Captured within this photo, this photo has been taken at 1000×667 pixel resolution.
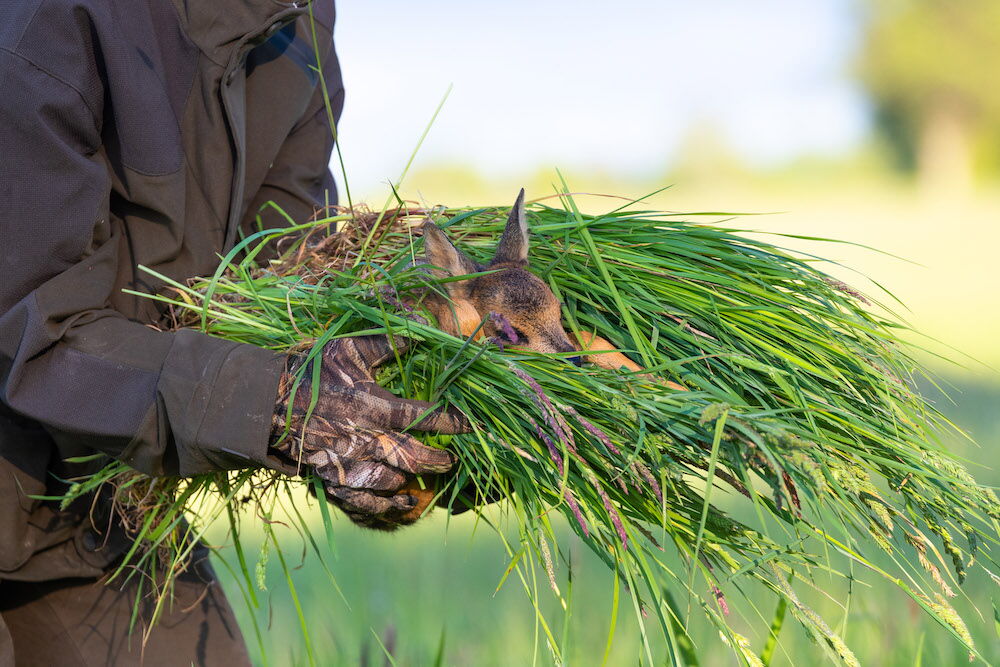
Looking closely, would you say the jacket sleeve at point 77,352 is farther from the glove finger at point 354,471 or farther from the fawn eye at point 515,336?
the fawn eye at point 515,336

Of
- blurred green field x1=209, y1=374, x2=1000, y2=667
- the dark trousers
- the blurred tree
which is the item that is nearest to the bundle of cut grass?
the dark trousers

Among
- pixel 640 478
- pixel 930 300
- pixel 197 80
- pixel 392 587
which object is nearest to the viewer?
pixel 640 478

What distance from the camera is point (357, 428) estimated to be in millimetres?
2027

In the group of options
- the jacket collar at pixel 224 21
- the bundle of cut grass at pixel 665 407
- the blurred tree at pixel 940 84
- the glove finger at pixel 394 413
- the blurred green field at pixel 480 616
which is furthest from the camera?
the blurred tree at pixel 940 84

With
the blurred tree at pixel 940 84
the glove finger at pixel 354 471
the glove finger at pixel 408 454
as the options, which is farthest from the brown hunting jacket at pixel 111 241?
the blurred tree at pixel 940 84

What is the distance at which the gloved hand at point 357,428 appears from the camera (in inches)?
79.7

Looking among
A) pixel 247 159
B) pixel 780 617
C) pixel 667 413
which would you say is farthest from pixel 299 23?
pixel 780 617

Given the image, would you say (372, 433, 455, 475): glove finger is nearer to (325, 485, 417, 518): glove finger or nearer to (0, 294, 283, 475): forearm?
(325, 485, 417, 518): glove finger

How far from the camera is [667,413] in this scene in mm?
1936

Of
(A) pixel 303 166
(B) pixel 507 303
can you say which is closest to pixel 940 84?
(A) pixel 303 166

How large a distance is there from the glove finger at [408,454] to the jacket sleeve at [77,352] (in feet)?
0.86

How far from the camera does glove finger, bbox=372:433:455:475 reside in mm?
2029

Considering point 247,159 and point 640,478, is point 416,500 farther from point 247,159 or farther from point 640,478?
point 247,159

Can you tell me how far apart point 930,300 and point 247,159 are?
42.1 feet
